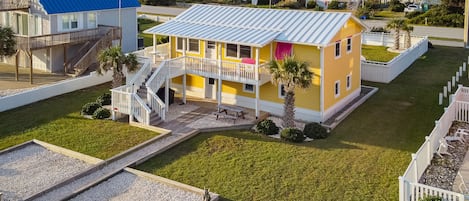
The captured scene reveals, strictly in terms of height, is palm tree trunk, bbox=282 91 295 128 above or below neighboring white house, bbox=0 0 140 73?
below

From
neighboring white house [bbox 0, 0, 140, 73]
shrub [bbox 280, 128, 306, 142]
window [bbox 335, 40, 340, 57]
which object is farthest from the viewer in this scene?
neighboring white house [bbox 0, 0, 140, 73]

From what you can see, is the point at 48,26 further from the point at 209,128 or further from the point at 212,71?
the point at 209,128

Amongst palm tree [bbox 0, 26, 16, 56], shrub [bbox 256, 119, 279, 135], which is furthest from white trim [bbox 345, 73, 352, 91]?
palm tree [bbox 0, 26, 16, 56]

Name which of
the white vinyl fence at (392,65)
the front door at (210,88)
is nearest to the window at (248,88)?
the front door at (210,88)

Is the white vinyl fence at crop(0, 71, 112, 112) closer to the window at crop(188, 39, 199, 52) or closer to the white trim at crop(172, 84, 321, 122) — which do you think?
the white trim at crop(172, 84, 321, 122)

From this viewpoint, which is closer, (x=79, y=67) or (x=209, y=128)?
(x=209, y=128)

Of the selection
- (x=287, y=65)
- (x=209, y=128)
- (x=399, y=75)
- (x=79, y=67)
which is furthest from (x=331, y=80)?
(x=79, y=67)

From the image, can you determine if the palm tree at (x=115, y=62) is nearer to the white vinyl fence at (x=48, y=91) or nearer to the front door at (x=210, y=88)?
the front door at (x=210, y=88)
